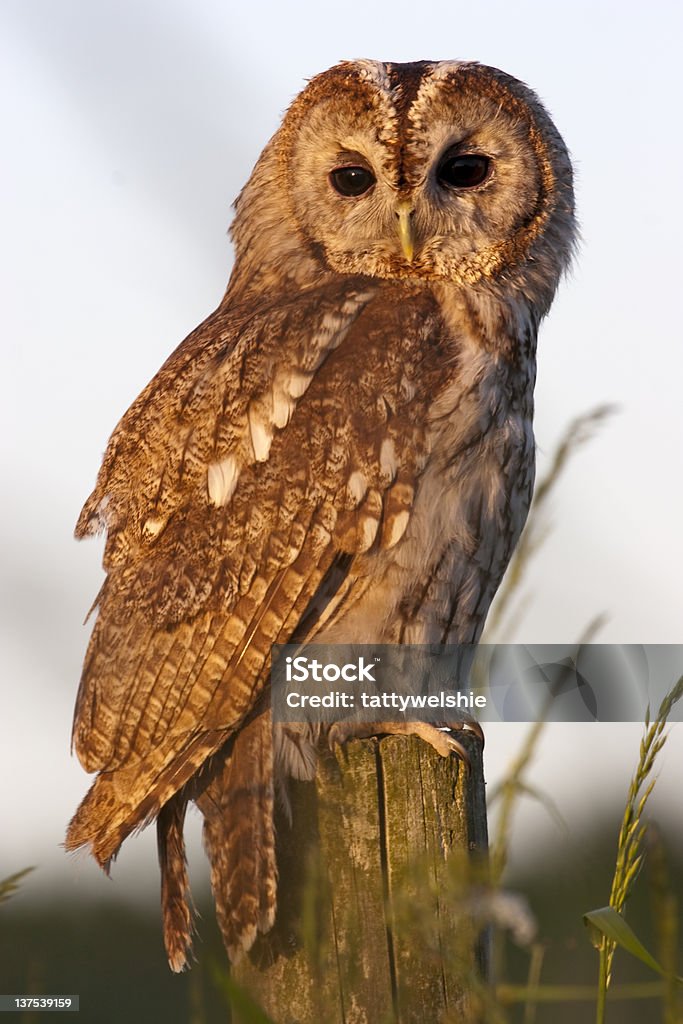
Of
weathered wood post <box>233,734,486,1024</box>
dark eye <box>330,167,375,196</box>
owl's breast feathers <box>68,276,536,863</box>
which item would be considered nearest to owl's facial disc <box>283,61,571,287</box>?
dark eye <box>330,167,375,196</box>

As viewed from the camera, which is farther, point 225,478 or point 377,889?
point 225,478

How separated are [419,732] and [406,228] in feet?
3.50

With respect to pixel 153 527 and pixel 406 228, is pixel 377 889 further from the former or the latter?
pixel 406 228

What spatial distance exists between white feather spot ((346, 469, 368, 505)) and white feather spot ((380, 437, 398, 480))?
0.14ft

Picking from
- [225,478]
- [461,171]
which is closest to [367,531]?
[225,478]

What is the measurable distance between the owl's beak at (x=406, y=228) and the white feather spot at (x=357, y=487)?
1.78 feet

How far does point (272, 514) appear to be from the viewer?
2.31 m

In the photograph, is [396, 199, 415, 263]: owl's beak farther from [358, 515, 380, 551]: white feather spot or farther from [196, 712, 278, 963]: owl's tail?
[196, 712, 278, 963]: owl's tail

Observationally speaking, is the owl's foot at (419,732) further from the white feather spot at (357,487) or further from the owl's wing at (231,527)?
the white feather spot at (357,487)

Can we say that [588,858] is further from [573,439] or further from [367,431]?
[367,431]

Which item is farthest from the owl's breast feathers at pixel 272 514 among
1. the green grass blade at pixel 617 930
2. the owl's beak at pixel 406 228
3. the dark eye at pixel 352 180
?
the green grass blade at pixel 617 930

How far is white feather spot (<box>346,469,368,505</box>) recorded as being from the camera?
2.31 metres

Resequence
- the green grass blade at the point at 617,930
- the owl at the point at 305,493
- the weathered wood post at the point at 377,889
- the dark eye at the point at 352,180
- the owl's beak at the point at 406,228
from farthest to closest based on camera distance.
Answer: the dark eye at the point at 352,180 → the owl's beak at the point at 406,228 → the owl at the point at 305,493 → the weathered wood post at the point at 377,889 → the green grass blade at the point at 617,930

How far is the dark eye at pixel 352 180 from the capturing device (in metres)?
2.71
